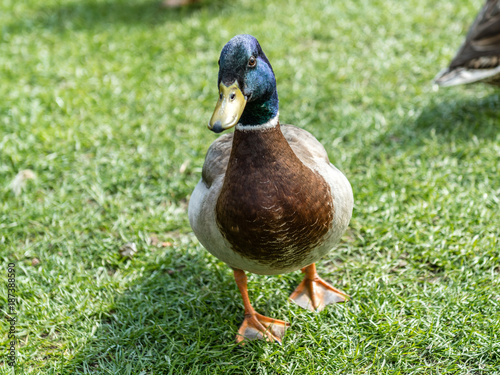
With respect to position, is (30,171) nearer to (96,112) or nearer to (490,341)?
Answer: (96,112)

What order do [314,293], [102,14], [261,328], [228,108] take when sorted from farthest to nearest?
[102,14], [314,293], [261,328], [228,108]

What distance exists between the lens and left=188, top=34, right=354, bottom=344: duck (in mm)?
1996

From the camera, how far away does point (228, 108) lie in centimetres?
193

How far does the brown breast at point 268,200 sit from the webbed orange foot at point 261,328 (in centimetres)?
53

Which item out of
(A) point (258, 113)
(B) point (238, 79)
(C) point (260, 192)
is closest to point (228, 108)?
(B) point (238, 79)

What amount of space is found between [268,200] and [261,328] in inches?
33.1

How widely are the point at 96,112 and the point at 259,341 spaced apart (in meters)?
2.84

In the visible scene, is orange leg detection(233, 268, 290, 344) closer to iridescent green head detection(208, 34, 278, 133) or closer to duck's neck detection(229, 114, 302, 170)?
duck's neck detection(229, 114, 302, 170)

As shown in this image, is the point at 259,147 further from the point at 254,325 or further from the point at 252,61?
the point at 254,325

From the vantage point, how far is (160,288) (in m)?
2.98

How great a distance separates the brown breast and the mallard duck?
7.38 feet

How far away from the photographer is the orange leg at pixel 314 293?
275 centimetres

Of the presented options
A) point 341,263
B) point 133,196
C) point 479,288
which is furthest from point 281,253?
point 133,196

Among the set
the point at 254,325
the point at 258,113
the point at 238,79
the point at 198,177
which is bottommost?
the point at 254,325
